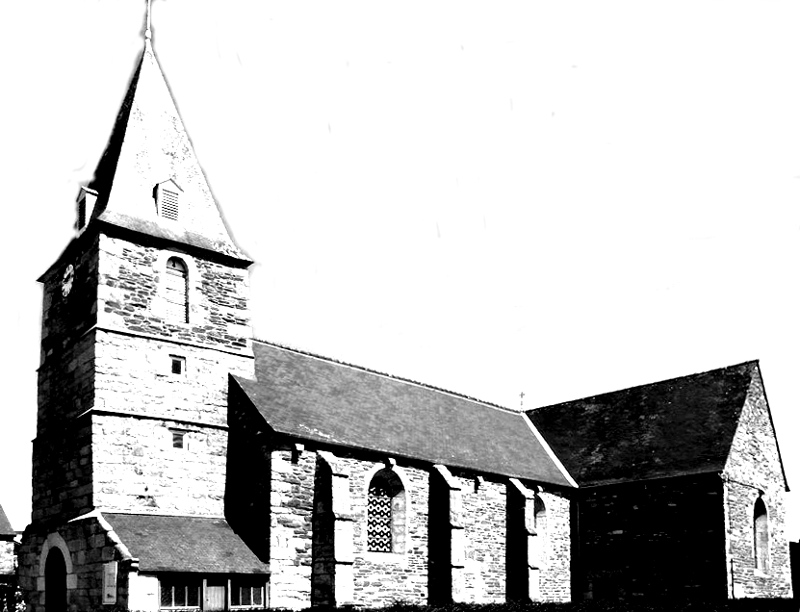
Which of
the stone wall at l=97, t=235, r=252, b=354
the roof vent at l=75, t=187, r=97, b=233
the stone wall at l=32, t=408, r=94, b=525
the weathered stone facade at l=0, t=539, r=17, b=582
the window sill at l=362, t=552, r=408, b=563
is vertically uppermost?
the roof vent at l=75, t=187, r=97, b=233

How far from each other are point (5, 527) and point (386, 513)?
93.9ft

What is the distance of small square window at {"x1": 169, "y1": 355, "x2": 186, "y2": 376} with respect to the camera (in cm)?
2876

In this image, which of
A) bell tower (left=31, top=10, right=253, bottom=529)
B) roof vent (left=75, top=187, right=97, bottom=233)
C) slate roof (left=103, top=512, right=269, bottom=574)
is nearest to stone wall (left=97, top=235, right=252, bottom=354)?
bell tower (left=31, top=10, right=253, bottom=529)

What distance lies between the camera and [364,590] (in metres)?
29.5

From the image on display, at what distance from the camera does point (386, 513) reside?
3161cm

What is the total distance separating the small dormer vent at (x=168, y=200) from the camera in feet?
99.0

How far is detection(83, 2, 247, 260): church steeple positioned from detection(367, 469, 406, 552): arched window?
852cm

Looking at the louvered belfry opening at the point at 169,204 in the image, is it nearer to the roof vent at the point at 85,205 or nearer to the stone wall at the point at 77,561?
the roof vent at the point at 85,205

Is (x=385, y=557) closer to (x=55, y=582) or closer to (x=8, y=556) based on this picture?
(x=55, y=582)

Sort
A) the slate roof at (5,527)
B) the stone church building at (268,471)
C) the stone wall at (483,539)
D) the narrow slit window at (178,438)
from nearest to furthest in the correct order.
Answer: the stone church building at (268,471) → the narrow slit window at (178,438) → the stone wall at (483,539) → the slate roof at (5,527)

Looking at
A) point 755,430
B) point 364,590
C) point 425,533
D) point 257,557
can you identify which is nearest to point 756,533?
Result: point 755,430

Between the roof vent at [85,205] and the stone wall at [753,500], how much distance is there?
23.5m

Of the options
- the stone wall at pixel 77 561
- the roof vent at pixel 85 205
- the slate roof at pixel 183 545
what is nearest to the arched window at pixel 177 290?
the roof vent at pixel 85 205

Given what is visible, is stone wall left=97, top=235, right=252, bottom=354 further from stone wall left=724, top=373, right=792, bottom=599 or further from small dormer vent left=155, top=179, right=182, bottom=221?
stone wall left=724, top=373, right=792, bottom=599
